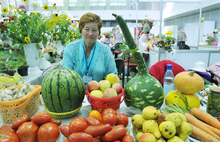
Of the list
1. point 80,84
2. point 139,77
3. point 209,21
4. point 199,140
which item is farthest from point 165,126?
point 209,21

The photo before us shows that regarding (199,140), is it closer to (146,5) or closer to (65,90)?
(65,90)

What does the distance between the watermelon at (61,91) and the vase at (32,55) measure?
60.6 inches

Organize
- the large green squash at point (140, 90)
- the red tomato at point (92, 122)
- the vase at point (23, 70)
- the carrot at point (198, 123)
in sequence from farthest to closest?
1. the vase at point (23, 70)
2. the large green squash at point (140, 90)
3. the carrot at point (198, 123)
4. the red tomato at point (92, 122)

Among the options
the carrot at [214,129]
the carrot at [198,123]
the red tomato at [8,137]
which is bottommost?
the carrot at [214,129]

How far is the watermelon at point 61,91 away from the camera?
0.93 meters

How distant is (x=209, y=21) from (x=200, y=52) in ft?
25.4

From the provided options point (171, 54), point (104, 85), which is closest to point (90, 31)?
point (104, 85)

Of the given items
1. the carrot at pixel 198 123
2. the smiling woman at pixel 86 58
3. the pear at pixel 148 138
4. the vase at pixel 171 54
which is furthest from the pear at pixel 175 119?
the vase at pixel 171 54

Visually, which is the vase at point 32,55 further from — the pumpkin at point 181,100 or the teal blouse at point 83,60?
the pumpkin at point 181,100

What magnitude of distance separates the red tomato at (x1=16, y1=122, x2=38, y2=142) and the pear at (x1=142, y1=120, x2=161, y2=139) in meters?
0.56

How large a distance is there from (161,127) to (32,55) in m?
2.25

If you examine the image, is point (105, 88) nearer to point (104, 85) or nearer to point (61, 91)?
point (104, 85)

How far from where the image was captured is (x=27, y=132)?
71cm

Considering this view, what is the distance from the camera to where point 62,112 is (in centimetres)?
98
